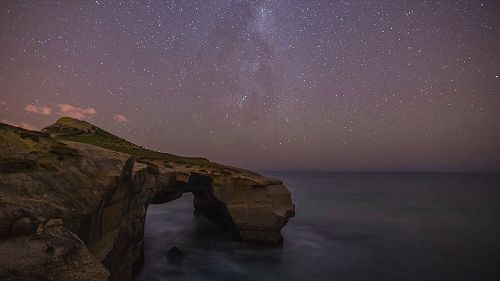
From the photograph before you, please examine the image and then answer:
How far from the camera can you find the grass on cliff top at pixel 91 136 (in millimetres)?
31953

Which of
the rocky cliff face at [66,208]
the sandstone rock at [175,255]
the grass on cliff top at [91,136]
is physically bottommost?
the sandstone rock at [175,255]

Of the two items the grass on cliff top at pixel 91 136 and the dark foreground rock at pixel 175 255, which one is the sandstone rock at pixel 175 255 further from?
the grass on cliff top at pixel 91 136

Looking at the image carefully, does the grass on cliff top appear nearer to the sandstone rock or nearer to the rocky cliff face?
the rocky cliff face

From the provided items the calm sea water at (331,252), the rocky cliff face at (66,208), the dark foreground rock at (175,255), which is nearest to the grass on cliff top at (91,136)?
the rocky cliff face at (66,208)

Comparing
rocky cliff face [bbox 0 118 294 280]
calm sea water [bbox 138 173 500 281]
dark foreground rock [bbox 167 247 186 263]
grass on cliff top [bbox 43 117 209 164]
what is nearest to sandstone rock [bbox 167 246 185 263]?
dark foreground rock [bbox 167 247 186 263]

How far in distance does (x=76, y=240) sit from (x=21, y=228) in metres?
1.23

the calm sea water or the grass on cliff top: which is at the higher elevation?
the grass on cliff top

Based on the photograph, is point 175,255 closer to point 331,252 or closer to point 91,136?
point 331,252

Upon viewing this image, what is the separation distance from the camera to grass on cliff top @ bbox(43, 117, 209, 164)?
32.0 m

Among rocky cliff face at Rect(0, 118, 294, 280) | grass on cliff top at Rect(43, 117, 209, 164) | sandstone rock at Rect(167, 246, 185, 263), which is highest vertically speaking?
grass on cliff top at Rect(43, 117, 209, 164)

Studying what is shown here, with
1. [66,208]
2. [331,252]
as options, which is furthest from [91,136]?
[66,208]

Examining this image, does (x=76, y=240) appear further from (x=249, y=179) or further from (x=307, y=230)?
(x=307, y=230)

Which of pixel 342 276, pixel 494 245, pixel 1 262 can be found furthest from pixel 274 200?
pixel 1 262

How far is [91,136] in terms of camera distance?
35188 mm
